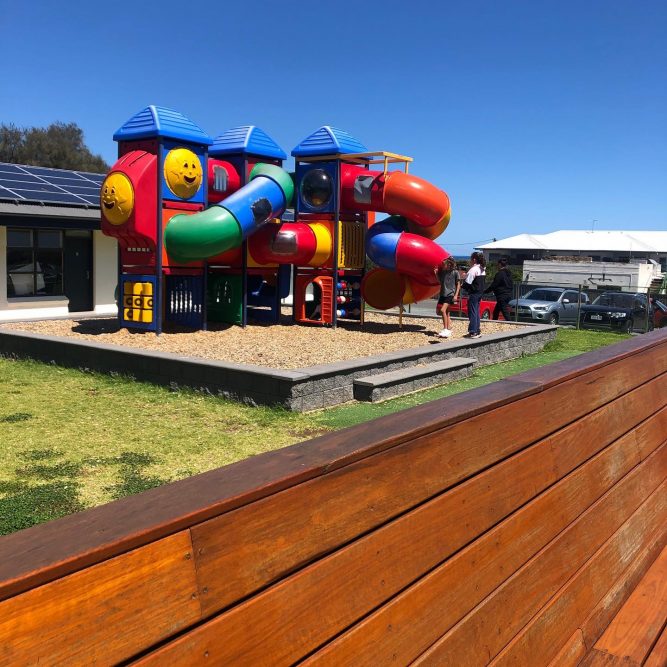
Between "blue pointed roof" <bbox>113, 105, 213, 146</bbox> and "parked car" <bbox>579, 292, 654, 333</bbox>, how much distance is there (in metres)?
12.5

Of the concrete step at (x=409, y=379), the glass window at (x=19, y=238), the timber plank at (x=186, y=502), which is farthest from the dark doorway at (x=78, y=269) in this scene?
the timber plank at (x=186, y=502)

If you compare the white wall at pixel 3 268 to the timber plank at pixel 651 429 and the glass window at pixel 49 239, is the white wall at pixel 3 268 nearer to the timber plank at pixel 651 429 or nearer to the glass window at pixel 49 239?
the glass window at pixel 49 239

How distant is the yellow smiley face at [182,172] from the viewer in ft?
37.6

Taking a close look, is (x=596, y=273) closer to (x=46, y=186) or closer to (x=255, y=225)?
(x=46, y=186)

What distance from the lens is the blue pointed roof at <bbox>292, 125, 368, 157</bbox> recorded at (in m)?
13.0

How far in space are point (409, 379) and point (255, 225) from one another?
457 centimetres

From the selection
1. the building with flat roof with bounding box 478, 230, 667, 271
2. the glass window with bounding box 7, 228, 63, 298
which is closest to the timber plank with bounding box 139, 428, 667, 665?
the glass window with bounding box 7, 228, 63, 298

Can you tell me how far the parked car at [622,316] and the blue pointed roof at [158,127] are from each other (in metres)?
12.5

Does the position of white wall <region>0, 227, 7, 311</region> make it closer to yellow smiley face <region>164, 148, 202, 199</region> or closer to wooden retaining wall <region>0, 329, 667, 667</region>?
yellow smiley face <region>164, 148, 202, 199</region>

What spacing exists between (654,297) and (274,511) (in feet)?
67.4

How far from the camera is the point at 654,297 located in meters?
19.6

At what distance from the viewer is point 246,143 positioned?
42.9 ft

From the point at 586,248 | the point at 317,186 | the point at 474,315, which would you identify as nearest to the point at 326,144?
the point at 317,186

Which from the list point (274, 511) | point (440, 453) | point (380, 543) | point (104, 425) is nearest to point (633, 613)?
point (440, 453)
